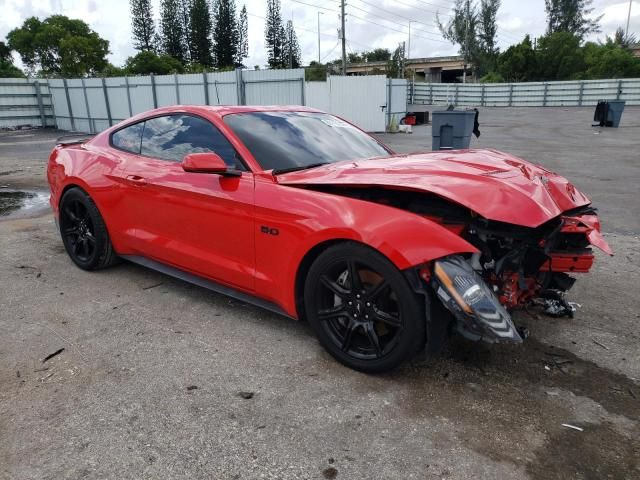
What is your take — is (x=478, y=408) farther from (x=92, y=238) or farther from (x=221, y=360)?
(x=92, y=238)

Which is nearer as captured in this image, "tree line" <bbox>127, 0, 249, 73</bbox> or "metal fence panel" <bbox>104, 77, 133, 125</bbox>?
"metal fence panel" <bbox>104, 77, 133, 125</bbox>

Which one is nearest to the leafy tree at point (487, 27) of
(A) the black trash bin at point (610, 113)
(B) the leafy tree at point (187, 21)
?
(B) the leafy tree at point (187, 21)

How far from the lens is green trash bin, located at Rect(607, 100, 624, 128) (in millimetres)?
22172

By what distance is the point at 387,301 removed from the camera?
110 inches

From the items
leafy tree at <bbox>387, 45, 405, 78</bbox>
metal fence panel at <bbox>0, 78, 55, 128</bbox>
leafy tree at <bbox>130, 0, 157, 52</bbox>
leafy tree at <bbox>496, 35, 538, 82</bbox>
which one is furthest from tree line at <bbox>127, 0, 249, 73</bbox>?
metal fence panel at <bbox>0, 78, 55, 128</bbox>

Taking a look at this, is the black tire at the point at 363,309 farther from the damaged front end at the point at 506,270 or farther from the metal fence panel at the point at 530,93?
the metal fence panel at the point at 530,93

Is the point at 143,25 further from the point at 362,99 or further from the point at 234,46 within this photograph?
the point at 362,99

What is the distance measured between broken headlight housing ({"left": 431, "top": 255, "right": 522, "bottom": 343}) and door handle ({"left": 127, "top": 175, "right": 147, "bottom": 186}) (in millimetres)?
2491

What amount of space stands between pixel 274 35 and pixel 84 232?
89.6m

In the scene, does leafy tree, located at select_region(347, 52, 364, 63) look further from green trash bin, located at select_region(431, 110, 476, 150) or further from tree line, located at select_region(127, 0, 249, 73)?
green trash bin, located at select_region(431, 110, 476, 150)

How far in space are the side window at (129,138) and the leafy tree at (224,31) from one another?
263ft

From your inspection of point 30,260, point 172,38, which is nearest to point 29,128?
point 30,260

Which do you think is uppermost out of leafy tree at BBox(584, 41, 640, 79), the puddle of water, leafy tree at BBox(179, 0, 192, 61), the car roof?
leafy tree at BBox(179, 0, 192, 61)

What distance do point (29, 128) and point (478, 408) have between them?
28.2 metres
